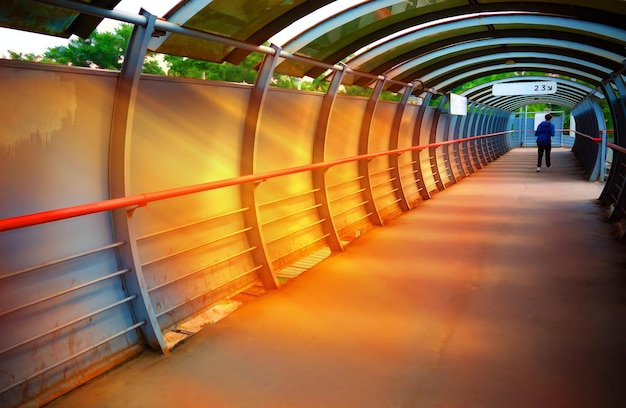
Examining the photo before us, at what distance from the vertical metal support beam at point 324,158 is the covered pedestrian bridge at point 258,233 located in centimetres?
3

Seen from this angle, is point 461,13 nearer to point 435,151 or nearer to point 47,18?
point 47,18

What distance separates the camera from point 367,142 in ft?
23.9

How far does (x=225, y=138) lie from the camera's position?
14.7 feet

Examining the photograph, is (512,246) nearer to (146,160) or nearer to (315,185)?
(315,185)

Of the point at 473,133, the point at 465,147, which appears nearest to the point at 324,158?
the point at 465,147

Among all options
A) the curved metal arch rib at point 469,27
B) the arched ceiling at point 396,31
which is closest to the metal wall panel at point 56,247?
the arched ceiling at point 396,31

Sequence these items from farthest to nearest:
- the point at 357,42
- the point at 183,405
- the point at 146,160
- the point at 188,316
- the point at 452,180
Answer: the point at 452,180 → the point at 357,42 → the point at 188,316 → the point at 146,160 → the point at 183,405

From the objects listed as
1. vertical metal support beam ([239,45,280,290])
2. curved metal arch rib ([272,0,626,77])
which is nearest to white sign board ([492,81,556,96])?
curved metal arch rib ([272,0,626,77])

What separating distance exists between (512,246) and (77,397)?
16.7ft

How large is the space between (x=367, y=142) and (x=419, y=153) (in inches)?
129

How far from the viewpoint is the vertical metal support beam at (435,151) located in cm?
Answer: 1088

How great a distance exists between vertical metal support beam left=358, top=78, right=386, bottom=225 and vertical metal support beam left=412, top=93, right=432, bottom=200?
2729 millimetres

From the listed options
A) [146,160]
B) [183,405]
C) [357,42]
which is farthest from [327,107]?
[183,405]

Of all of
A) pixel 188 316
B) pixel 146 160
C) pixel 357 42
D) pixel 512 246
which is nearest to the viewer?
pixel 146 160
